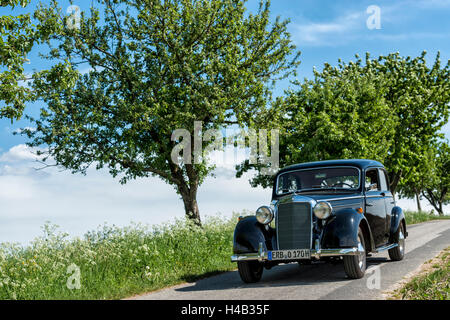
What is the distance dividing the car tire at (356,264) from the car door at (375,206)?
1.15 metres

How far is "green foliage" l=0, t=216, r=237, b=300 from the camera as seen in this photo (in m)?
7.71

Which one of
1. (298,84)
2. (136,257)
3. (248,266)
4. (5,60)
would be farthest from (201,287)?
(298,84)

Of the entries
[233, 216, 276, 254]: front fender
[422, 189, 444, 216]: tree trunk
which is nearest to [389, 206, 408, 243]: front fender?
[233, 216, 276, 254]: front fender

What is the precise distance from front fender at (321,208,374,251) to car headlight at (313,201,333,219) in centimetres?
16

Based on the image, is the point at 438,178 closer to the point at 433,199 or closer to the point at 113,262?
the point at 433,199

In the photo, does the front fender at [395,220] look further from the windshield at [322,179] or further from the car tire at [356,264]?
the car tire at [356,264]

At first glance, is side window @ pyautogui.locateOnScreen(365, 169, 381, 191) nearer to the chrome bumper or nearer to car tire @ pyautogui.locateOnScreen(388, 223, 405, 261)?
car tire @ pyautogui.locateOnScreen(388, 223, 405, 261)

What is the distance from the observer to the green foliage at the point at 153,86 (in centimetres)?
1866

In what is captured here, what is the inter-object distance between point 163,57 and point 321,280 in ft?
44.2

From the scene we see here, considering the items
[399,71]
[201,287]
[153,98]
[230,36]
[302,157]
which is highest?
[399,71]

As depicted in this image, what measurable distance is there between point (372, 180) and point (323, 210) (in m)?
2.68

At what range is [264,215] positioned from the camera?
8508mm

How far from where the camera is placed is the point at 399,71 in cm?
3372
